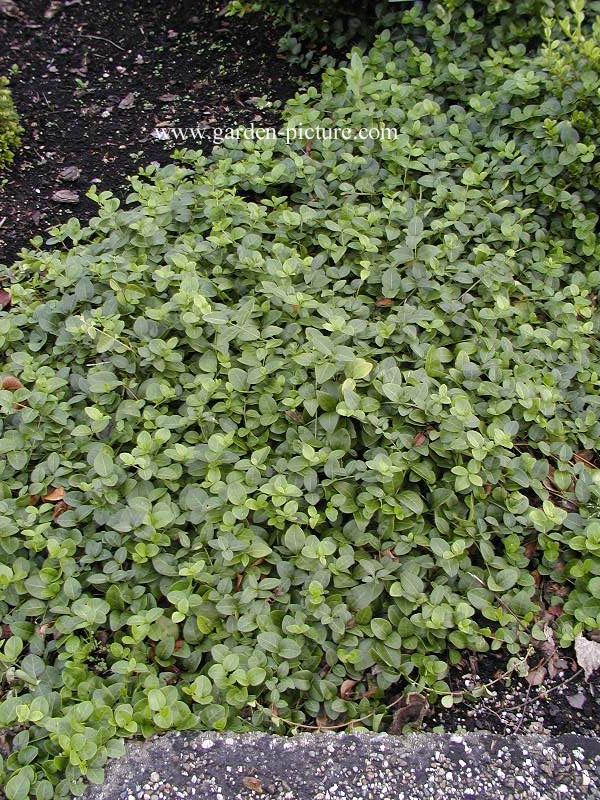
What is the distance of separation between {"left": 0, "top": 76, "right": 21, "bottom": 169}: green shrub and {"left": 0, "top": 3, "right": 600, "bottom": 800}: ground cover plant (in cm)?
108

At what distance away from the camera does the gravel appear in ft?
6.23

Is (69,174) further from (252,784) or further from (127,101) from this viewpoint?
(252,784)

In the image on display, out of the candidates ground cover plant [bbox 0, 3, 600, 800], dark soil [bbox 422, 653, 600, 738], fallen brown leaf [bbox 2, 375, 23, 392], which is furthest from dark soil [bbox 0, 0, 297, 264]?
dark soil [bbox 422, 653, 600, 738]

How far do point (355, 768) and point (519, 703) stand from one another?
65 cm

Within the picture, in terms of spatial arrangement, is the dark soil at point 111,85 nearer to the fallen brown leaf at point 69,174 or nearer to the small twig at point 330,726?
the fallen brown leaf at point 69,174

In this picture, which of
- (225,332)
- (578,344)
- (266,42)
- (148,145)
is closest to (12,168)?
(148,145)

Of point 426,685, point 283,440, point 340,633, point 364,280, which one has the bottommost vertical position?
point 426,685

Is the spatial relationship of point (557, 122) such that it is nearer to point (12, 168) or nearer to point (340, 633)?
point (340, 633)


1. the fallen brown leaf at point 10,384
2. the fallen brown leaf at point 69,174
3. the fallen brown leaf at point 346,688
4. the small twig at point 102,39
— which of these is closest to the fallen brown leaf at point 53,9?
the small twig at point 102,39

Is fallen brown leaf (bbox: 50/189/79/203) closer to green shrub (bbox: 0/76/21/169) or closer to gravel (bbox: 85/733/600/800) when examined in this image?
green shrub (bbox: 0/76/21/169)

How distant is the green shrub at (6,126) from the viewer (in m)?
4.07

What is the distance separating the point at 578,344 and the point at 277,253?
126cm

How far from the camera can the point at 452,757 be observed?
1.98 metres

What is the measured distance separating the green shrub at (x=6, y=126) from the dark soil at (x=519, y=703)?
349 centimetres
